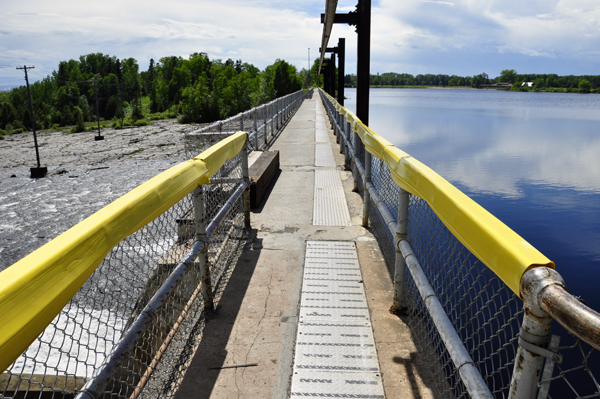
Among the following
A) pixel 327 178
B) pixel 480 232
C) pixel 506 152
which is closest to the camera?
pixel 480 232

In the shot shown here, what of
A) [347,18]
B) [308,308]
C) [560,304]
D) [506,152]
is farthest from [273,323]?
[506,152]

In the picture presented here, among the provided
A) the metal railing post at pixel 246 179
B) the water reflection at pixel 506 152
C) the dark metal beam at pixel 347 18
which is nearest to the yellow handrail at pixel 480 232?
the metal railing post at pixel 246 179

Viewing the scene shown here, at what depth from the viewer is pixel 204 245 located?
325 centimetres

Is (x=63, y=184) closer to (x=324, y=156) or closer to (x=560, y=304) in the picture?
(x=324, y=156)

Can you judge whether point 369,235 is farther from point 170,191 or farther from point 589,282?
point 589,282

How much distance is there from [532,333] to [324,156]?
10.2 m

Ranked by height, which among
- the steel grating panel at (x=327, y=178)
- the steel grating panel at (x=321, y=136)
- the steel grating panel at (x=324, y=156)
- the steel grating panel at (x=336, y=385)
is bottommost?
the steel grating panel at (x=336, y=385)

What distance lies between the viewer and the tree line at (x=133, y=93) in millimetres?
105438

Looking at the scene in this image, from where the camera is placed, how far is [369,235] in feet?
17.8

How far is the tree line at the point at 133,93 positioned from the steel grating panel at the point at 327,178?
76.7 metres

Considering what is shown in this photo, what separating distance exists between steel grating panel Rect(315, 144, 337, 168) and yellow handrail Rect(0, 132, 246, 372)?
26.8 feet

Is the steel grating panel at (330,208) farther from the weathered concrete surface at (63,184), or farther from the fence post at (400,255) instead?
the weathered concrete surface at (63,184)

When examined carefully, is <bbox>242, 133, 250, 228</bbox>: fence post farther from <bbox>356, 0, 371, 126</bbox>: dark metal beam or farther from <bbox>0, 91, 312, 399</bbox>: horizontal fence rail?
<bbox>356, 0, 371, 126</bbox>: dark metal beam

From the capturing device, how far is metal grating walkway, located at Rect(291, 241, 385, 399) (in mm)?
2719
